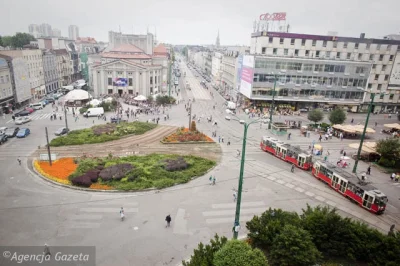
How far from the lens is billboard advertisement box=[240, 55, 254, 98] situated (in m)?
66.0

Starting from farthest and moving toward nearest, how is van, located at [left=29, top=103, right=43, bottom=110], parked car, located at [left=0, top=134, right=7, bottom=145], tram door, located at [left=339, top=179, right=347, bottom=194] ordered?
van, located at [left=29, top=103, right=43, bottom=110], parked car, located at [left=0, top=134, right=7, bottom=145], tram door, located at [left=339, top=179, right=347, bottom=194]

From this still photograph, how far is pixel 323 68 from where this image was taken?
215 feet

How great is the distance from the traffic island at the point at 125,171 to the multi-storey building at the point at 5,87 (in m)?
31.7

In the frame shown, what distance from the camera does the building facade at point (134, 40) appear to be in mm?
93250

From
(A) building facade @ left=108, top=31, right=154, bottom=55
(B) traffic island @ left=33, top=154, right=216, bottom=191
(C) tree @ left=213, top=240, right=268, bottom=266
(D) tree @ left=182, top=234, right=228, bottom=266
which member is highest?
(A) building facade @ left=108, top=31, right=154, bottom=55

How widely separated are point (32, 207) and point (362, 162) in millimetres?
38211

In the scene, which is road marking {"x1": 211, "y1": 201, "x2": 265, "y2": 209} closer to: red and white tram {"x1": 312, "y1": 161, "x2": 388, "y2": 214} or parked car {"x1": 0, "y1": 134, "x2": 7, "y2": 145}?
red and white tram {"x1": 312, "y1": 161, "x2": 388, "y2": 214}

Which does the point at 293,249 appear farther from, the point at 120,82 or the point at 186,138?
the point at 120,82

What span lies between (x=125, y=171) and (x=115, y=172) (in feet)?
3.29

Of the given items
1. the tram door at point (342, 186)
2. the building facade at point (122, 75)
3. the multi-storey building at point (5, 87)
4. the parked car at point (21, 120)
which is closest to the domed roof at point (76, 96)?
the multi-storey building at point (5, 87)

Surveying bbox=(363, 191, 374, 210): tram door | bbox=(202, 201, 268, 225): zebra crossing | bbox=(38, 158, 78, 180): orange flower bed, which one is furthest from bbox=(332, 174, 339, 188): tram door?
bbox=(38, 158, 78, 180): orange flower bed

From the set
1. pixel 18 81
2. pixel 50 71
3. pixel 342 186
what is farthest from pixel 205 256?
pixel 50 71

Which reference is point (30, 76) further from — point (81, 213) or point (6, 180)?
point (81, 213)

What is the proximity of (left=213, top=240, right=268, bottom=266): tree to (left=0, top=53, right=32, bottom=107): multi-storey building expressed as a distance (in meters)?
57.8
